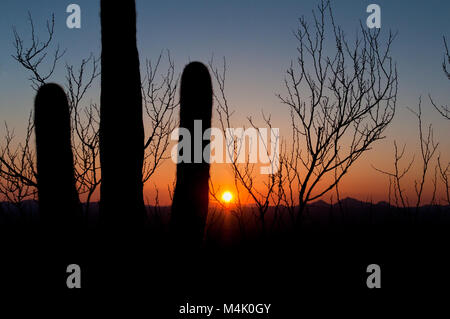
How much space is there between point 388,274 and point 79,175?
539 centimetres

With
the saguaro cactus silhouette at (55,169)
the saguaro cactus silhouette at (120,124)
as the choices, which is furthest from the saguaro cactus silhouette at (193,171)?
the saguaro cactus silhouette at (55,169)

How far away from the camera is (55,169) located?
4.87 metres

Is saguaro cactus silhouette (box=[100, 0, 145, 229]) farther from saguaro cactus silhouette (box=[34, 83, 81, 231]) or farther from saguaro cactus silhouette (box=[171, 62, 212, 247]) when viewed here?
saguaro cactus silhouette (box=[34, 83, 81, 231])

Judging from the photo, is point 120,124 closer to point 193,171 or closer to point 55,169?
point 193,171

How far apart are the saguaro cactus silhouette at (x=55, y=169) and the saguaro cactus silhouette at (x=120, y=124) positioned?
37.1 inches

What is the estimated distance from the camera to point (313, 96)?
18.1 feet

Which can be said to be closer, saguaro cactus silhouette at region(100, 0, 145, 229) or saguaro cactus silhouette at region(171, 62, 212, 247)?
saguaro cactus silhouette at region(100, 0, 145, 229)

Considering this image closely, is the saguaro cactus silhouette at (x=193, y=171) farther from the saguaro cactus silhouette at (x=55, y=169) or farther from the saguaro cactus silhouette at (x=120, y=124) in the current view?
the saguaro cactus silhouette at (x=55, y=169)

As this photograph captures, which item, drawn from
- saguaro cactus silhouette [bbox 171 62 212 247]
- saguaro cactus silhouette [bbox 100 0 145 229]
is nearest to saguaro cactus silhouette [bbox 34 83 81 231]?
saguaro cactus silhouette [bbox 100 0 145 229]

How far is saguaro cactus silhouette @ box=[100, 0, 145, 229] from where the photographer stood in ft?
13.4

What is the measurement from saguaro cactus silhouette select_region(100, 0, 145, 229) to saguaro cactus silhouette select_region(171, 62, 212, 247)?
0.79 meters

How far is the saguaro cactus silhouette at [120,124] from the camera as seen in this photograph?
4086mm

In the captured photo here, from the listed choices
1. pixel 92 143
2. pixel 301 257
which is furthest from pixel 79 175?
pixel 301 257

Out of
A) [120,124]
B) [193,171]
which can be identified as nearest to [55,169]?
[120,124]
